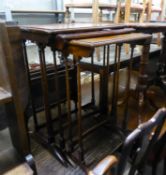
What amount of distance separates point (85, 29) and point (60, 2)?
2.39m

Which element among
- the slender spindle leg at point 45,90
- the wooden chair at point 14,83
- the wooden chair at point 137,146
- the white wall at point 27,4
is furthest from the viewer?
the white wall at point 27,4

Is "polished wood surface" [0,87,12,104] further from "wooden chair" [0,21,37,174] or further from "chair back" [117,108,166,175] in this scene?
"chair back" [117,108,166,175]

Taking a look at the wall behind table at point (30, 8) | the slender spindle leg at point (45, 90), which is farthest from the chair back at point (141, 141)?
the wall behind table at point (30, 8)

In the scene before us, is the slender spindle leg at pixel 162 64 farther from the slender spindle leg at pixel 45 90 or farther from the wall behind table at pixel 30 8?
the wall behind table at pixel 30 8

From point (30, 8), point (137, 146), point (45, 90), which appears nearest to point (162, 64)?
point (45, 90)

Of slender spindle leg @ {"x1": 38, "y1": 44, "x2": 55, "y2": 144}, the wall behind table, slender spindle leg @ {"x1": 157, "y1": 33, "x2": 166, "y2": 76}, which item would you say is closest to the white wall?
the wall behind table

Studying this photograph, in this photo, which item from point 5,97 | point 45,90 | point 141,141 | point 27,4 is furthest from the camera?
point 27,4

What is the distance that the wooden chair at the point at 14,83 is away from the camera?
32.4 inches

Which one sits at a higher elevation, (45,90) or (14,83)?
(14,83)

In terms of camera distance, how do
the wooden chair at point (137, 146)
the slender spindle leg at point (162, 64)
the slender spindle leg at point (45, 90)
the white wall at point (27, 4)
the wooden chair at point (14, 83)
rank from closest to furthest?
the wooden chair at point (137, 146) → the wooden chair at point (14, 83) → the slender spindle leg at point (45, 90) → the slender spindle leg at point (162, 64) → the white wall at point (27, 4)

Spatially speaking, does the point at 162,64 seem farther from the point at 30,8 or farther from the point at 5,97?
the point at 30,8

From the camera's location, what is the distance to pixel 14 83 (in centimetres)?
88

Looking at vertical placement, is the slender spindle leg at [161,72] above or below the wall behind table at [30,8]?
below

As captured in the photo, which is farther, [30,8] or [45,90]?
[30,8]
